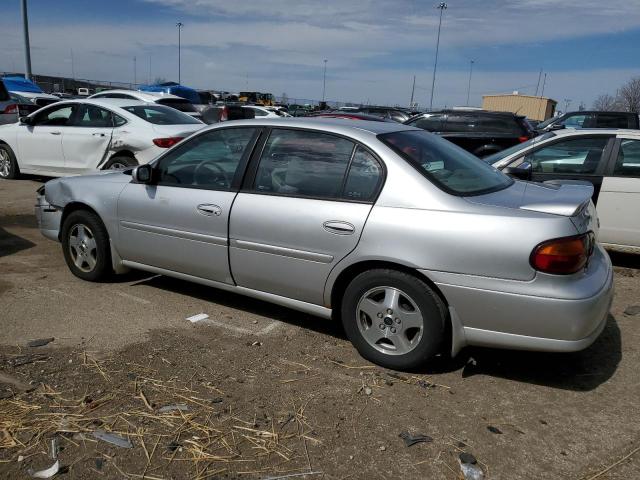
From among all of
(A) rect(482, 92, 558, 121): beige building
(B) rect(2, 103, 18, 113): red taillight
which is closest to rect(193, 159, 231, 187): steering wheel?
(B) rect(2, 103, 18, 113): red taillight

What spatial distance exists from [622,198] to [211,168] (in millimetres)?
4175

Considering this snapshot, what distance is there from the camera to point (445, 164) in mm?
3816

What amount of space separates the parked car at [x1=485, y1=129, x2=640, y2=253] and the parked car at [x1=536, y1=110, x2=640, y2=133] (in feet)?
28.8

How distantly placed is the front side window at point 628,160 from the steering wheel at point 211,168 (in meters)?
4.15

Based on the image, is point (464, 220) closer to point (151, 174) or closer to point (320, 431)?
point (320, 431)

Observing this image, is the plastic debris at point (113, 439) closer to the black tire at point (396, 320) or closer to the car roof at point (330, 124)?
the black tire at point (396, 320)

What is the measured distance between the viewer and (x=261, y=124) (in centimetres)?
411

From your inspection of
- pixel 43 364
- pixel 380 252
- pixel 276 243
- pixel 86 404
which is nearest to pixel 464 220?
pixel 380 252

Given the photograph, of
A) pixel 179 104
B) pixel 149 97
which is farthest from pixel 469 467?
pixel 179 104

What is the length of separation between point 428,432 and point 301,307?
128 centimetres

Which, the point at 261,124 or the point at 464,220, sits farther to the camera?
the point at 261,124

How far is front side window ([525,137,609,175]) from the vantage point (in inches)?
236

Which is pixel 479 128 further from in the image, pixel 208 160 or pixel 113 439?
pixel 113 439

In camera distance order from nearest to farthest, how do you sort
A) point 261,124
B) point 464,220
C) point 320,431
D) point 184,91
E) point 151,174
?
1. point 320,431
2. point 464,220
3. point 261,124
4. point 151,174
5. point 184,91
